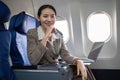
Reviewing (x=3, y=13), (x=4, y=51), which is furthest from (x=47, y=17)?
(x=4, y=51)

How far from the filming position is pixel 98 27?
3383 mm

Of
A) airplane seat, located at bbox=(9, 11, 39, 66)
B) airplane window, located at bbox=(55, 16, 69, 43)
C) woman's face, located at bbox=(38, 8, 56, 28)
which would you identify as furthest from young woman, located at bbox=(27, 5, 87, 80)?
airplane window, located at bbox=(55, 16, 69, 43)

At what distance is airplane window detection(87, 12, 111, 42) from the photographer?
10.8ft

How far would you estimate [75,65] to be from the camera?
2227 mm

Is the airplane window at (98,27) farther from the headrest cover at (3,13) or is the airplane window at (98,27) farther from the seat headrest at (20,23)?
the headrest cover at (3,13)

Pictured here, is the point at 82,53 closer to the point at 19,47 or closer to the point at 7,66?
the point at 19,47

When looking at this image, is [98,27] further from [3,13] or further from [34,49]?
[3,13]

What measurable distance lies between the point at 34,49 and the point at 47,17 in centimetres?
34

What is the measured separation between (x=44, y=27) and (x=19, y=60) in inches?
17.5

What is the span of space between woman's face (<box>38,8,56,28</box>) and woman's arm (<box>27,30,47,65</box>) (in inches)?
6.0

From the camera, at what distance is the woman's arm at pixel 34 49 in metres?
2.20

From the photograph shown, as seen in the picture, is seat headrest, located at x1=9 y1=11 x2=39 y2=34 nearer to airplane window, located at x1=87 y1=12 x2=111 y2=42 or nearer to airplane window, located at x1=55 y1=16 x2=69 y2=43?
airplane window, located at x1=55 y1=16 x2=69 y2=43

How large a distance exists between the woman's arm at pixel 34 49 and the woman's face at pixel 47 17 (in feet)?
0.50

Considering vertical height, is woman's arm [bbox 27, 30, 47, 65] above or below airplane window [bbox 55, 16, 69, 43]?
below
